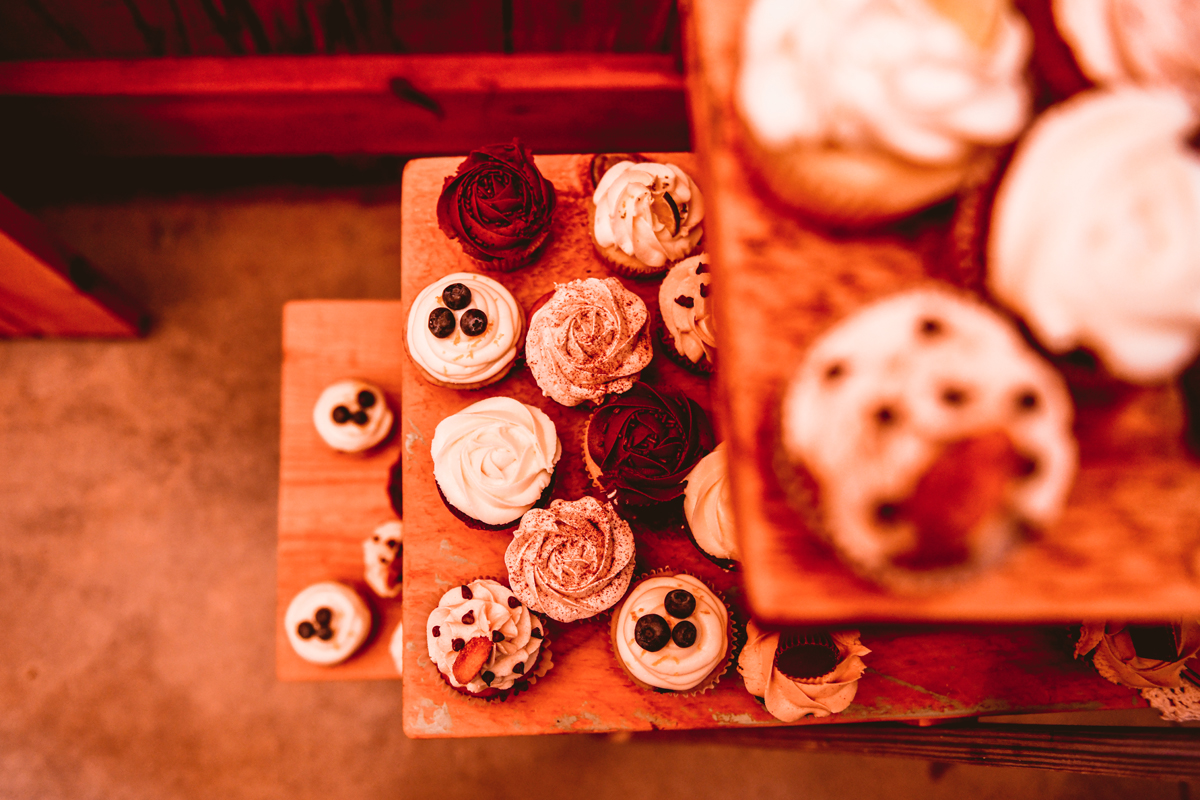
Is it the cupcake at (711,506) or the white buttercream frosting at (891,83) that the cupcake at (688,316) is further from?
the white buttercream frosting at (891,83)

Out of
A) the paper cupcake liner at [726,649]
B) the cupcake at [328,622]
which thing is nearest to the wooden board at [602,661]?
the paper cupcake liner at [726,649]

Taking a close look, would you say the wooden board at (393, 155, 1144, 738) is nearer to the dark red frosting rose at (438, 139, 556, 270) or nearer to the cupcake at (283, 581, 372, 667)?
the dark red frosting rose at (438, 139, 556, 270)

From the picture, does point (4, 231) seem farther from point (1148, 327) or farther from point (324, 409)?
point (1148, 327)

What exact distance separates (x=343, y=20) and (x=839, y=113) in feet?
10.1

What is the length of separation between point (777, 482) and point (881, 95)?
0.61 m

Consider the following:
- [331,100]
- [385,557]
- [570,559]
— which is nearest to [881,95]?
[570,559]

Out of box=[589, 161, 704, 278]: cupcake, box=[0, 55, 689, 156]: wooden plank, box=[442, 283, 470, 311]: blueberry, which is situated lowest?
box=[442, 283, 470, 311]: blueberry

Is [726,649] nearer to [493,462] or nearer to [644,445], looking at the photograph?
[644,445]

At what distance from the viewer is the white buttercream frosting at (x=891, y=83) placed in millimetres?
961

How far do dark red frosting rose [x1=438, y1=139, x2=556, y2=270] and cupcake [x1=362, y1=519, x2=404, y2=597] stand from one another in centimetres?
146

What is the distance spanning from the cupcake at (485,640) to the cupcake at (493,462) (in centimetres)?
23

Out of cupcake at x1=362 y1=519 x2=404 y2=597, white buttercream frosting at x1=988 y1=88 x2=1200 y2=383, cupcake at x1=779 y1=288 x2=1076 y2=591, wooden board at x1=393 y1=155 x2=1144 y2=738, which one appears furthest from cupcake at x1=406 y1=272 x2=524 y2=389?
white buttercream frosting at x1=988 y1=88 x2=1200 y2=383

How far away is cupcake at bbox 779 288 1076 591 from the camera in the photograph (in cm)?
90

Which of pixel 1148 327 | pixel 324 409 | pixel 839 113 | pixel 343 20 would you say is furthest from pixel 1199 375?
pixel 343 20
